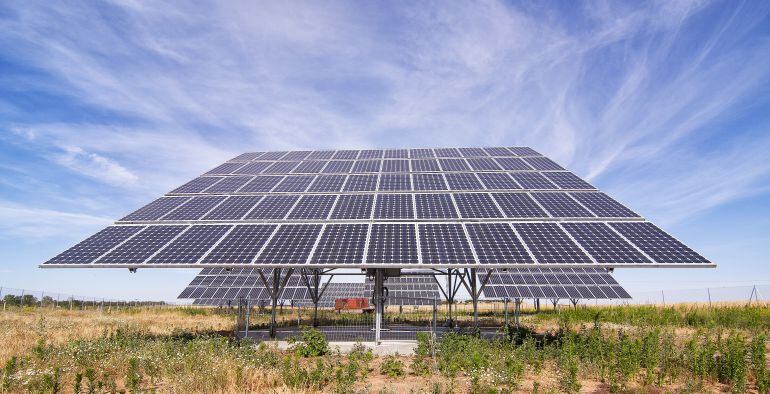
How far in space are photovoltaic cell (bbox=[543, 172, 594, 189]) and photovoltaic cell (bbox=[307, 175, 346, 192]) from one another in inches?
536

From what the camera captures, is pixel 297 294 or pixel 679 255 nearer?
pixel 679 255

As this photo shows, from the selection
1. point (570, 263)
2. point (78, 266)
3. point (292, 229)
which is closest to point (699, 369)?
point (570, 263)

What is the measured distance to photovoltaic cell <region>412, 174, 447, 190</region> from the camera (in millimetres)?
27125

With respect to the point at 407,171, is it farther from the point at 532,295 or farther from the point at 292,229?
the point at 532,295

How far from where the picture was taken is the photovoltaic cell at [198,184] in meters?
28.6

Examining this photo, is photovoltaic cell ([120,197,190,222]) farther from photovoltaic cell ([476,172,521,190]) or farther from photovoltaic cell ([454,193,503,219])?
photovoltaic cell ([476,172,521,190])

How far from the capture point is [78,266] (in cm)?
1942

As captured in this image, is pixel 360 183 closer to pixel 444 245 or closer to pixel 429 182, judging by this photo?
pixel 429 182

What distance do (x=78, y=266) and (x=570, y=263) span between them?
21.0m

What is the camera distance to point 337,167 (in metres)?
32.8

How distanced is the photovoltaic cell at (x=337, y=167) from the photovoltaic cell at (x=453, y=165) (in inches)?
270

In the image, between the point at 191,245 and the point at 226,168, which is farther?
the point at 226,168

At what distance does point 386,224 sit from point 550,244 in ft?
25.2

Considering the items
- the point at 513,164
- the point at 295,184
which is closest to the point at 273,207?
the point at 295,184
